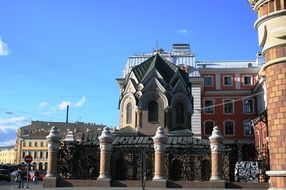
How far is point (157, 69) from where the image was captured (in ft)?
125

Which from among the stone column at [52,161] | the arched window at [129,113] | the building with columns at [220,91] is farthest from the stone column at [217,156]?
the building with columns at [220,91]

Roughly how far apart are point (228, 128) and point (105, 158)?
40.2 m

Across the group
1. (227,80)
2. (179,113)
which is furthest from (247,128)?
(179,113)

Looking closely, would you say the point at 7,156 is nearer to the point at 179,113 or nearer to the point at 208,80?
the point at 208,80

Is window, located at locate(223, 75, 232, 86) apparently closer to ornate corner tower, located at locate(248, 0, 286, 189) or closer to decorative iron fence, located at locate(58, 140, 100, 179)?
decorative iron fence, located at locate(58, 140, 100, 179)

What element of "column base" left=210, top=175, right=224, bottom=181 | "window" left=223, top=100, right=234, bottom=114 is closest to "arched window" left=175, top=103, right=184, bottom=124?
"column base" left=210, top=175, right=224, bottom=181

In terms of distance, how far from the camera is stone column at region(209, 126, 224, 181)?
89.5 feet

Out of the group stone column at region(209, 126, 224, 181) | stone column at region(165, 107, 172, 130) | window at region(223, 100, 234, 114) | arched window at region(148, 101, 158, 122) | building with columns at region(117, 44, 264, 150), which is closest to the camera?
stone column at region(209, 126, 224, 181)

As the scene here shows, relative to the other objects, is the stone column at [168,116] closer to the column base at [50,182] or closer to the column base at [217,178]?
the column base at [217,178]

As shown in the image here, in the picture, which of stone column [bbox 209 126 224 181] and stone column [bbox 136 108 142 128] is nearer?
stone column [bbox 209 126 224 181]

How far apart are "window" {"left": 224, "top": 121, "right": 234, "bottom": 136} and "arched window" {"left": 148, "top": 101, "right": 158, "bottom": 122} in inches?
1217

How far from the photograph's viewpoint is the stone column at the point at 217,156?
1073 inches

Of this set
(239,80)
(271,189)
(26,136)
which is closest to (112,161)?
(271,189)

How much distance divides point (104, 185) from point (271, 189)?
2263 centimetres
